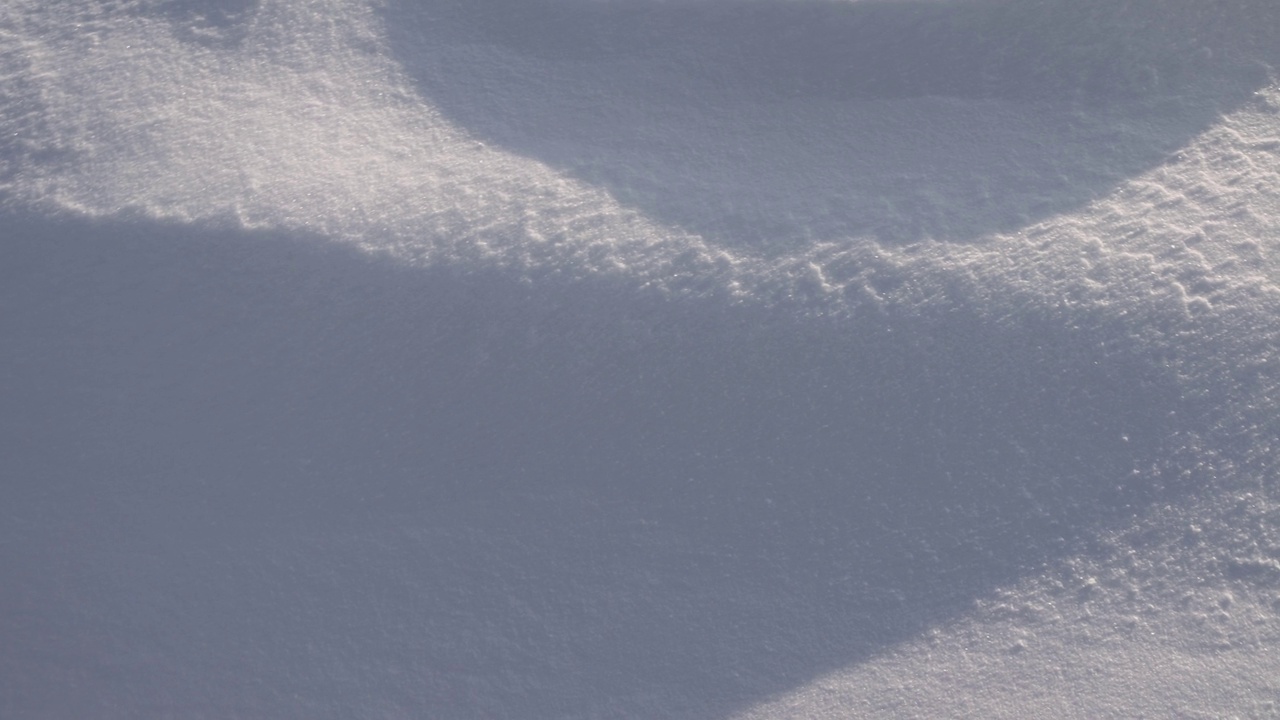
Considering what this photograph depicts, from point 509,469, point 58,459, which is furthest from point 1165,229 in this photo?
point 58,459

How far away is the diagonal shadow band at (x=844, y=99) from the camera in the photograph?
8.10m

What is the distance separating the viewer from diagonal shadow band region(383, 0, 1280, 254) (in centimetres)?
810

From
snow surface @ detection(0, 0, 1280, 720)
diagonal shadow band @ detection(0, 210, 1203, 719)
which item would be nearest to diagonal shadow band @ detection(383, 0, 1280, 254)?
snow surface @ detection(0, 0, 1280, 720)

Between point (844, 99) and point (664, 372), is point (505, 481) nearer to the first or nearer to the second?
point (664, 372)

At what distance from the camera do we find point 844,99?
8883 mm

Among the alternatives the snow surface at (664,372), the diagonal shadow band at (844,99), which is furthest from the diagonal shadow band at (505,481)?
the diagonal shadow band at (844,99)

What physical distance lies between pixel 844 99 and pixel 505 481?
4.48m

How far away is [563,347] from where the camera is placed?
7797mm

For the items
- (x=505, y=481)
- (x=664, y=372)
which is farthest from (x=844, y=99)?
(x=505, y=481)

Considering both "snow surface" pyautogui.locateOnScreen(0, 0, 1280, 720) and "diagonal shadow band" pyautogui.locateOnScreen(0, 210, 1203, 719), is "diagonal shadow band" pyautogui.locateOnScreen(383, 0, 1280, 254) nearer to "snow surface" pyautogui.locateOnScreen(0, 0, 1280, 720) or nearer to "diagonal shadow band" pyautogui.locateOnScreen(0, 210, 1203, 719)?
"snow surface" pyautogui.locateOnScreen(0, 0, 1280, 720)

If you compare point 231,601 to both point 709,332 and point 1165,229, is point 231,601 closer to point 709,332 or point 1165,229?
point 709,332

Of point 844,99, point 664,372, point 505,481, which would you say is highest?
point 844,99

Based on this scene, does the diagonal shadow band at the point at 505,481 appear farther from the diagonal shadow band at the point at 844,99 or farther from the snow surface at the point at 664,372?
the diagonal shadow band at the point at 844,99

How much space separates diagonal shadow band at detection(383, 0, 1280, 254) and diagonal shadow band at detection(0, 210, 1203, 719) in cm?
110
